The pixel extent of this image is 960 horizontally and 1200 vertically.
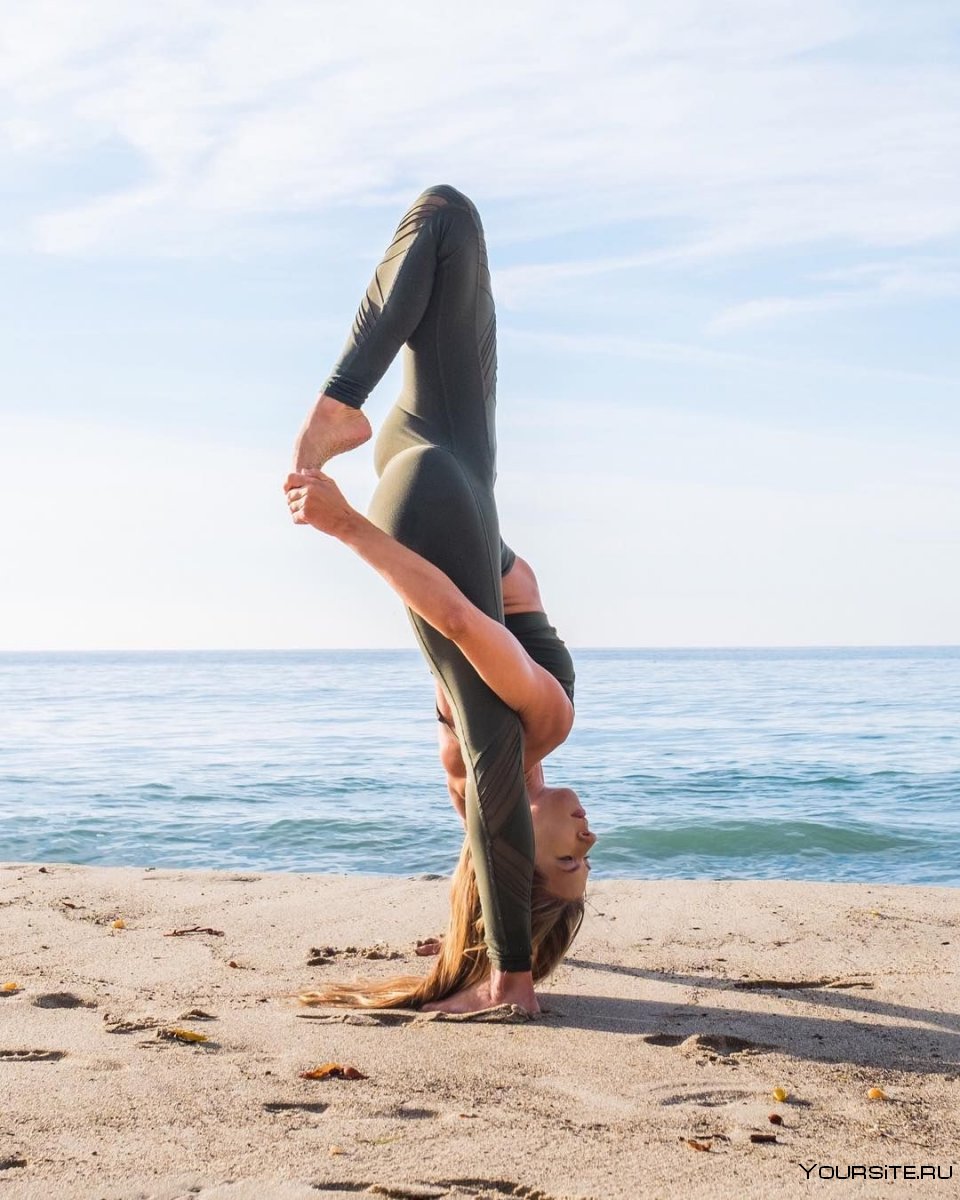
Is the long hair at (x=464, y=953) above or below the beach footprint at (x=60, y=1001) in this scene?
above

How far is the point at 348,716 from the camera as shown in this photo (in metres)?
21.0

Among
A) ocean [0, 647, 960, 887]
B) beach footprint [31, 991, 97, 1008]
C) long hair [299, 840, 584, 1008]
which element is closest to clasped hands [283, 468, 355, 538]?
long hair [299, 840, 584, 1008]

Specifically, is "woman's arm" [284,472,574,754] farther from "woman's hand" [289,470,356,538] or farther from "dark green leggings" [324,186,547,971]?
"dark green leggings" [324,186,547,971]

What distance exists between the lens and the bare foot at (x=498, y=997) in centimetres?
302

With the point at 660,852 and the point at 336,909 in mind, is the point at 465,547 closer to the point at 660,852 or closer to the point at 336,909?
the point at 336,909

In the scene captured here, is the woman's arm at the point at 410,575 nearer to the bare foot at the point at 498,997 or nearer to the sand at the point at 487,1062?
the bare foot at the point at 498,997

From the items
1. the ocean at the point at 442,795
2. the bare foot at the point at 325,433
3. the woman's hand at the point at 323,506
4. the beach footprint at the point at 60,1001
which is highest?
the bare foot at the point at 325,433

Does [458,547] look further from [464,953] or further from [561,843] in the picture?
[464,953]

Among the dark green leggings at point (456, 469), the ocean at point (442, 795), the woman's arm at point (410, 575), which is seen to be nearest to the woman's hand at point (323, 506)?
the woman's arm at point (410, 575)

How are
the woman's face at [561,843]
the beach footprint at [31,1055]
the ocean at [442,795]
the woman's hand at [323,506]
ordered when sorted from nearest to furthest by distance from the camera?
the beach footprint at [31,1055], the woman's hand at [323,506], the woman's face at [561,843], the ocean at [442,795]

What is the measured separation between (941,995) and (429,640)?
174 cm

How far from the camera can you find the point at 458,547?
9.62 ft

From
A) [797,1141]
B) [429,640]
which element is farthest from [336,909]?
[797,1141]

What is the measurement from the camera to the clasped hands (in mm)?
2748
